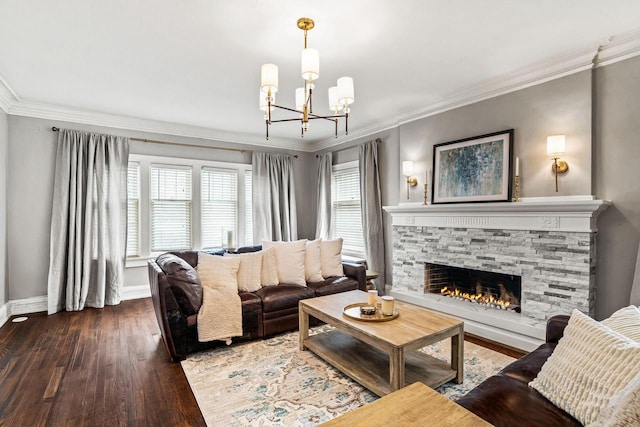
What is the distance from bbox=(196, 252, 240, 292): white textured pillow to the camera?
127 inches

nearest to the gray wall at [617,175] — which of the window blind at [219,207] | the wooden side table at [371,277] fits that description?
the wooden side table at [371,277]

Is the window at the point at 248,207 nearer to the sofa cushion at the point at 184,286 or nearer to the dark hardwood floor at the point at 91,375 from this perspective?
the dark hardwood floor at the point at 91,375

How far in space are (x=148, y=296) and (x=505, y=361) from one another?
4.73 m

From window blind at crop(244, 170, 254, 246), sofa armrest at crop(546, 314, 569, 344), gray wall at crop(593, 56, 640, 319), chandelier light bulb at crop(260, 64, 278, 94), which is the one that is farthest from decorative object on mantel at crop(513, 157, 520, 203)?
window blind at crop(244, 170, 254, 246)

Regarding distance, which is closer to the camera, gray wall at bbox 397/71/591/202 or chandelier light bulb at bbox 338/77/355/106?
chandelier light bulb at bbox 338/77/355/106

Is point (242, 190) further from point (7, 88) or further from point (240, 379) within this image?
point (240, 379)

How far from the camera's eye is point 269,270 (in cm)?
377

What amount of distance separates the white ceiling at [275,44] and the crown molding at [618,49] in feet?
0.27

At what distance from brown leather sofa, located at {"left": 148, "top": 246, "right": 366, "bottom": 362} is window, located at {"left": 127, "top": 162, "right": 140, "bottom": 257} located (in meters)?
1.53

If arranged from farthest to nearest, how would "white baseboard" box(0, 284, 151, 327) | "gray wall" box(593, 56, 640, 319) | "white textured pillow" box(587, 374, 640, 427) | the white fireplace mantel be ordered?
"white baseboard" box(0, 284, 151, 327) → the white fireplace mantel → "gray wall" box(593, 56, 640, 319) → "white textured pillow" box(587, 374, 640, 427)

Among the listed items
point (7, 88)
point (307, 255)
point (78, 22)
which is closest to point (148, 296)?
point (307, 255)

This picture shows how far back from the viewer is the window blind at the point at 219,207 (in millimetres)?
5391

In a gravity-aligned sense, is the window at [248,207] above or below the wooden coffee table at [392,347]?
above

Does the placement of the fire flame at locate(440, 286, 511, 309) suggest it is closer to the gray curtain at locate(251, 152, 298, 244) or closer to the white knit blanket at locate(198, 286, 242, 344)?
the white knit blanket at locate(198, 286, 242, 344)
